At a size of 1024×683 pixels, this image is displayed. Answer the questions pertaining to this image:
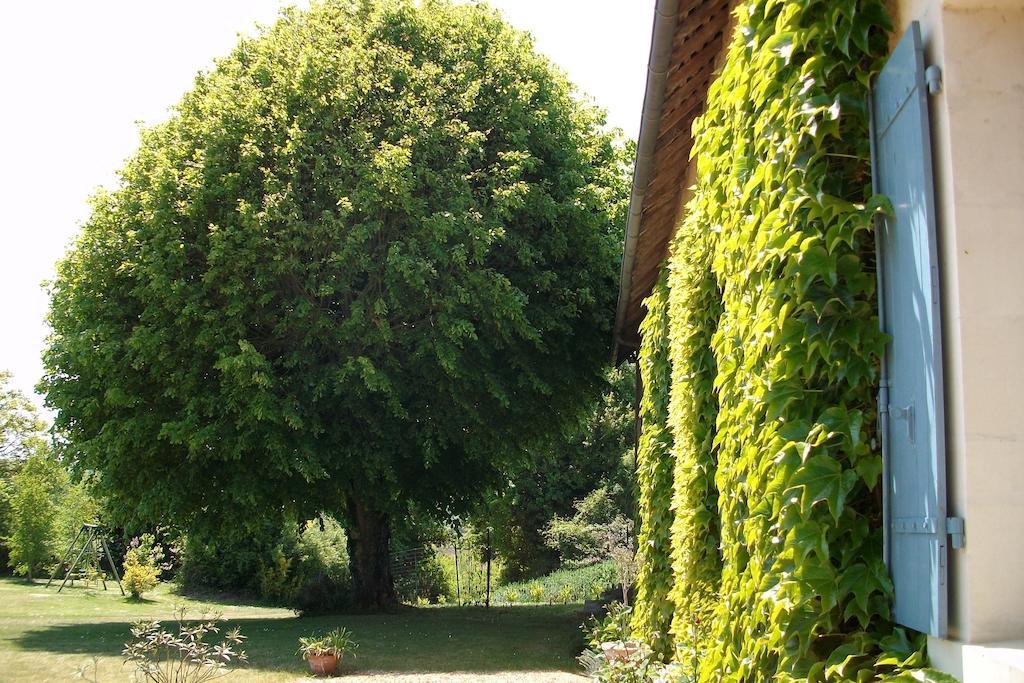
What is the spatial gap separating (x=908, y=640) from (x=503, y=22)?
1844 centimetres

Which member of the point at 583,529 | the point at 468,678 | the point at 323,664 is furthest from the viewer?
the point at 583,529

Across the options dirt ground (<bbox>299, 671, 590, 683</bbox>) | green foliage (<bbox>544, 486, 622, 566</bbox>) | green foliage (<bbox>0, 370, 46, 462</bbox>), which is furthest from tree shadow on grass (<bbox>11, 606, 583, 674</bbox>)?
green foliage (<bbox>0, 370, 46, 462</bbox>)

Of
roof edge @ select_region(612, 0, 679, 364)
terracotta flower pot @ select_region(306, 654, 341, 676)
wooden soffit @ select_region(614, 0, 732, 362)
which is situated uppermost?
wooden soffit @ select_region(614, 0, 732, 362)

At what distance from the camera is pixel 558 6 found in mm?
9469

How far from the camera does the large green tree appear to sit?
52.7ft

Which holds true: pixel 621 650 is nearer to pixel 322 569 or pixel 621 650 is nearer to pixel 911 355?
pixel 911 355

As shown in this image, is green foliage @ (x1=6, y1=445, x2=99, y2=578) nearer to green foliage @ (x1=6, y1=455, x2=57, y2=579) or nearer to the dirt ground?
green foliage @ (x1=6, y1=455, x2=57, y2=579)

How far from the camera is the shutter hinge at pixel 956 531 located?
8.36 feet

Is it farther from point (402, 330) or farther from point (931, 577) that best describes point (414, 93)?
point (931, 577)

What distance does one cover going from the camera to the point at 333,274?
16.5 metres

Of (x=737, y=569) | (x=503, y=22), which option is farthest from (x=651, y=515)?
(x=503, y=22)

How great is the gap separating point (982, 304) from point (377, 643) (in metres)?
13.4

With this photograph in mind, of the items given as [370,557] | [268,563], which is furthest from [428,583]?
[370,557]

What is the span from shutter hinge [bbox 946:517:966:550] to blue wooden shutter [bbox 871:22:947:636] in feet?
0.06
